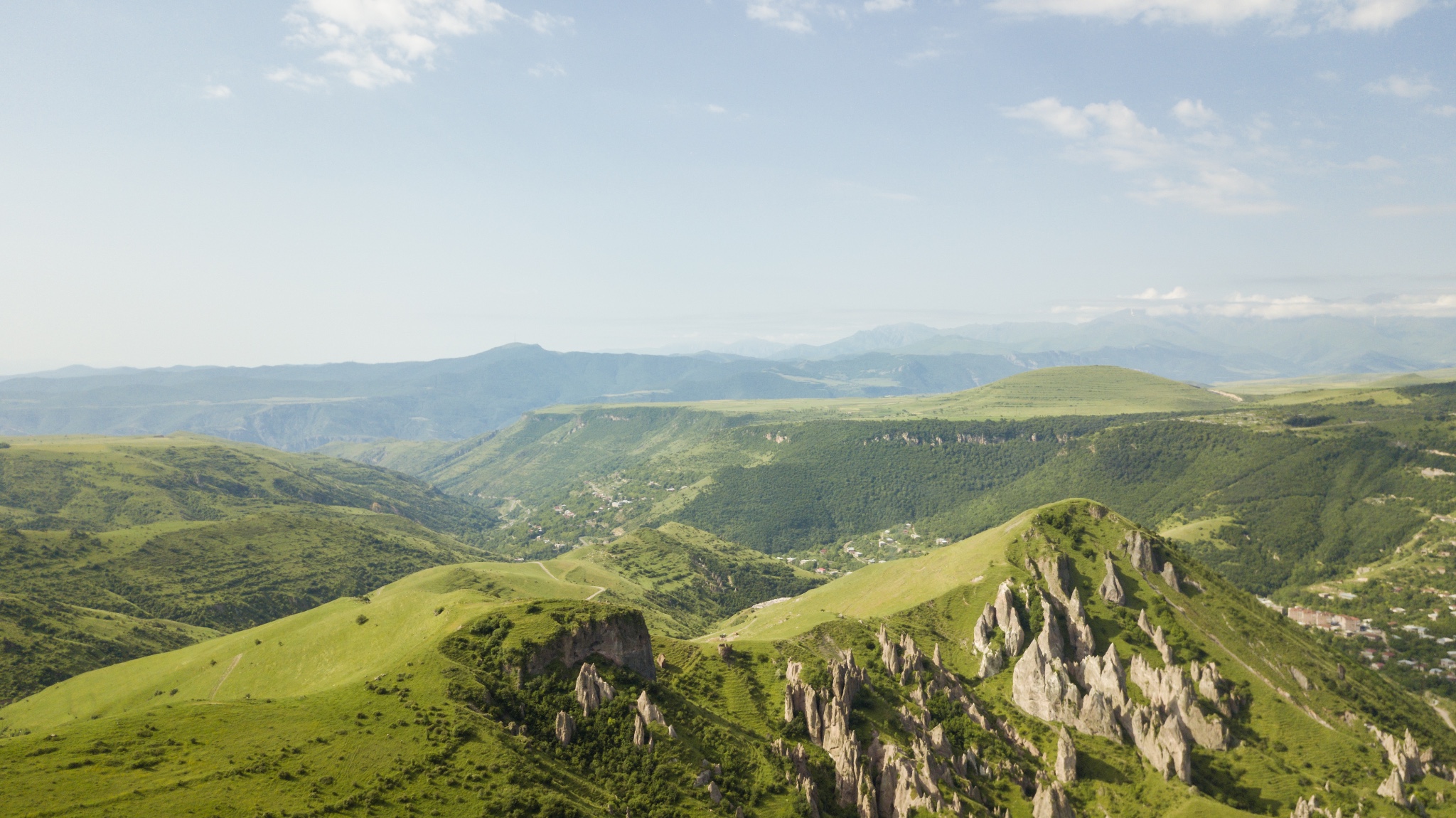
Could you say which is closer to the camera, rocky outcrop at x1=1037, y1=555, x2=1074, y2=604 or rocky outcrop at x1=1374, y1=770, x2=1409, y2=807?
rocky outcrop at x1=1374, y1=770, x2=1409, y2=807

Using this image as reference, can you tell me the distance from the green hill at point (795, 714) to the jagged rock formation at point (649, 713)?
51cm

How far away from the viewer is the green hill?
8056 centimetres

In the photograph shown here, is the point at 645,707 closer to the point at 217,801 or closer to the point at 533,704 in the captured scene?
the point at 533,704

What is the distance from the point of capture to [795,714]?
116188 millimetres

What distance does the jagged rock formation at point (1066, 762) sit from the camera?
11562 cm

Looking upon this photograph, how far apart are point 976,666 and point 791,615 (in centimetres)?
6094

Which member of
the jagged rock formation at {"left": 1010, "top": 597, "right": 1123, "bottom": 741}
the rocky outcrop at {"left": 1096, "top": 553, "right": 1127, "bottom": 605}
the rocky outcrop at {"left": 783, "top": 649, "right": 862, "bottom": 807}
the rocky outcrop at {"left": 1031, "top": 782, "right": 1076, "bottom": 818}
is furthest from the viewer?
the rocky outcrop at {"left": 1096, "top": 553, "right": 1127, "bottom": 605}

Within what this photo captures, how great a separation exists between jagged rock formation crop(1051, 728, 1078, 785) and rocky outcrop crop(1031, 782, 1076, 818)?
8.21 m

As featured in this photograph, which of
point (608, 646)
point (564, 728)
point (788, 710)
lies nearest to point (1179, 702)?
point (788, 710)

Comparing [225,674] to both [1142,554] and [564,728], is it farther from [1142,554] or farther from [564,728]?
[1142,554]

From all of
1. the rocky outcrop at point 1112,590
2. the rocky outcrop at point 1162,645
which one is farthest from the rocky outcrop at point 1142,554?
the rocky outcrop at point 1162,645

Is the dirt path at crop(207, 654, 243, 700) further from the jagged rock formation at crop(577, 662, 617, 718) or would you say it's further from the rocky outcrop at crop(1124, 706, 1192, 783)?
the rocky outcrop at crop(1124, 706, 1192, 783)

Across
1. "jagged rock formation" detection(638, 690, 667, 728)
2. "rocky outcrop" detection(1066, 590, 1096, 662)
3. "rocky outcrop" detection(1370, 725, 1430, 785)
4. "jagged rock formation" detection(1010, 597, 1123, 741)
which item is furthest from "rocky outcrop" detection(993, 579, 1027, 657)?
"jagged rock formation" detection(638, 690, 667, 728)

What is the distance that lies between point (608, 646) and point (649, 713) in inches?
544
